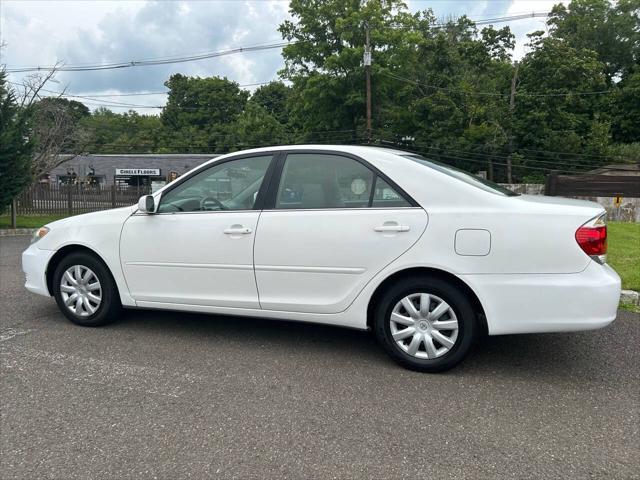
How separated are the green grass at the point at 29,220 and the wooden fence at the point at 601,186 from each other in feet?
60.1

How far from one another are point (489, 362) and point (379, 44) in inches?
1481

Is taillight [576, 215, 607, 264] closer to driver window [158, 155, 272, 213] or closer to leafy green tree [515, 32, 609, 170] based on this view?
driver window [158, 155, 272, 213]

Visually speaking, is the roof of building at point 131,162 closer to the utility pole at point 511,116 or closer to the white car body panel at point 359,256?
the utility pole at point 511,116

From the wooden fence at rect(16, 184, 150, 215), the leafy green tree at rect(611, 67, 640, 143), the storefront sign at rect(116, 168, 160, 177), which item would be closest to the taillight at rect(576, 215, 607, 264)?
the wooden fence at rect(16, 184, 150, 215)

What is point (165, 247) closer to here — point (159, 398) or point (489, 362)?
point (159, 398)

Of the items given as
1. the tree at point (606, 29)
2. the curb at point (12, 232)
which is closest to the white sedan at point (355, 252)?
the curb at point (12, 232)

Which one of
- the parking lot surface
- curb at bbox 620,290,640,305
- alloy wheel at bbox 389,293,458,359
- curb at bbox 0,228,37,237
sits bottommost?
the parking lot surface

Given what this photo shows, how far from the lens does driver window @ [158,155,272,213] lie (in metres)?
4.18

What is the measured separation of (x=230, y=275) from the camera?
13.4 feet

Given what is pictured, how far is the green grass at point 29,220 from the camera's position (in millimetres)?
16045

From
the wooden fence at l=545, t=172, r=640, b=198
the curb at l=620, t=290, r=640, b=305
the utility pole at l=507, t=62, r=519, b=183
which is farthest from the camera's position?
the utility pole at l=507, t=62, r=519, b=183

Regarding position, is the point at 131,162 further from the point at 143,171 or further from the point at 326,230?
the point at 326,230

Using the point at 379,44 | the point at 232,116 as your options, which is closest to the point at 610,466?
the point at 379,44

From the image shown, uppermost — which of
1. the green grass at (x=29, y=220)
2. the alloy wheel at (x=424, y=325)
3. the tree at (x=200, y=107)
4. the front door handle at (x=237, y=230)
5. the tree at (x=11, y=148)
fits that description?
the tree at (x=200, y=107)
